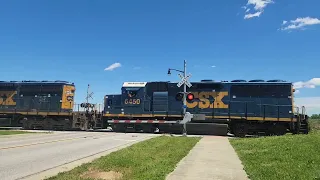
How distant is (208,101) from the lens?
28078mm

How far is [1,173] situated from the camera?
8.91 m

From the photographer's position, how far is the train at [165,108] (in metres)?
26.3

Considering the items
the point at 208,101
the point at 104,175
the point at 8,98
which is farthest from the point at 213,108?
the point at 104,175

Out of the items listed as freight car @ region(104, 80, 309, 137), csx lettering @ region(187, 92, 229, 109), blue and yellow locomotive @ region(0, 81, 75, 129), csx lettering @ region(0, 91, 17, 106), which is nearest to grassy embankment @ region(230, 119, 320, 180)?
freight car @ region(104, 80, 309, 137)

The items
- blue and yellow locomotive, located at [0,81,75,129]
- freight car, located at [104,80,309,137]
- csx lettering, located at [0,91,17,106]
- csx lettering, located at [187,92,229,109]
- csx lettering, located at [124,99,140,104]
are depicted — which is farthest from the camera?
csx lettering, located at [0,91,17,106]

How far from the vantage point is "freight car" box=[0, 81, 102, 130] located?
31406 mm

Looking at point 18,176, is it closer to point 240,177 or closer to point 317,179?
point 240,177

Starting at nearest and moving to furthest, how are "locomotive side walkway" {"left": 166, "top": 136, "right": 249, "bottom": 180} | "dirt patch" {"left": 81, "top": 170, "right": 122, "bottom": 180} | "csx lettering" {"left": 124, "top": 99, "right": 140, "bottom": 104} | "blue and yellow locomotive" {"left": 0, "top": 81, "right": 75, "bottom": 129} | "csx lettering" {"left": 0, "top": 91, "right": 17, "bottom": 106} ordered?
"dirt patch" {"left": 81, "top": 170, "right": 122, "bottom": 180}, "locomotive side walkway" {"left": 166, "top": 136, "right": 249, "bottom": 180}, "csx lettering" {"left": 124, "top": 99, "right": 140, "bottom": 104}, "blue and yellow locomotive" {"left": 0, "top": 81, "right": 75, "bottom": 129}, "csx lettering" {"left": 0, "top": 91, "right": 17, "bottom": 106}

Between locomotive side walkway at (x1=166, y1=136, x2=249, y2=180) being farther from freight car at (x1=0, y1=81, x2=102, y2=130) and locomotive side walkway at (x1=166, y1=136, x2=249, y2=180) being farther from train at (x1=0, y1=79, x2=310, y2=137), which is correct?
freight car at (x1=0, y1=81, x2=102, y2=130)

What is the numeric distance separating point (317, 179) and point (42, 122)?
1115 inches

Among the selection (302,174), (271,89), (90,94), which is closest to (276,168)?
(302,174)

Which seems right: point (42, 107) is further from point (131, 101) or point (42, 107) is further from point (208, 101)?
point (208, 101)

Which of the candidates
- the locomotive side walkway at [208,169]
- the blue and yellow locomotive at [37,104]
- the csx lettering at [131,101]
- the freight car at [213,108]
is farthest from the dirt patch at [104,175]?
the blue and yellow locomotive at [37,104]

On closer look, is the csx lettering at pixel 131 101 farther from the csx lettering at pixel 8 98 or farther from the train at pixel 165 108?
the csx lettering at pixel 8 98
